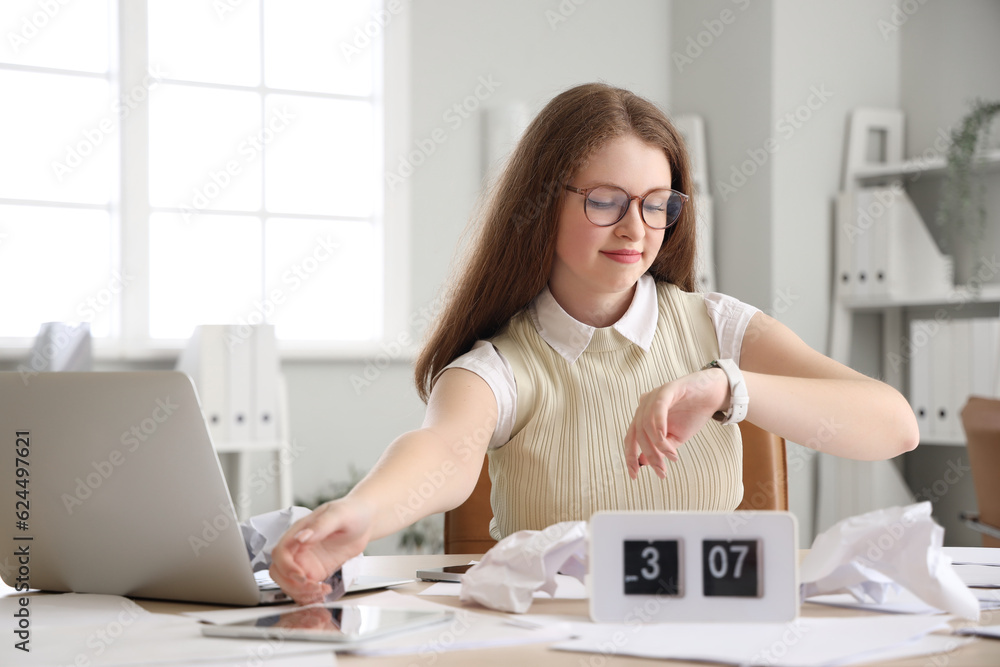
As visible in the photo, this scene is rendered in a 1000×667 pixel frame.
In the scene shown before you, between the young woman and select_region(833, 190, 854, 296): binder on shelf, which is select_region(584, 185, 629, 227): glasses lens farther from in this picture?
select_region(833, 190, 854, 296): binder on shelf

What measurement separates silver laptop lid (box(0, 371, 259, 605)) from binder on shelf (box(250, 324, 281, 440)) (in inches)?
76.3

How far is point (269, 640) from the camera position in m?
0.80

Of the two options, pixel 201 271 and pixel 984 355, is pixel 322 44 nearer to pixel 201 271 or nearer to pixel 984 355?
pixel 201 271

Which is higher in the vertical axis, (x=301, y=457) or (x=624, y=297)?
(x=624, y=297)

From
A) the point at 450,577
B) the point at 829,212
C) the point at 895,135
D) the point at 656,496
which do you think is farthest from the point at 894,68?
the point at 450,577

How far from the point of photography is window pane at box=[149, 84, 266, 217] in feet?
10.5

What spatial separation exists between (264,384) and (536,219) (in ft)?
5.75

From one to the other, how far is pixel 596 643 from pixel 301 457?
8.76 feet

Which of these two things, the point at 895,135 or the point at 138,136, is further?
the point at 895,135

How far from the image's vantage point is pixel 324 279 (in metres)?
3.47

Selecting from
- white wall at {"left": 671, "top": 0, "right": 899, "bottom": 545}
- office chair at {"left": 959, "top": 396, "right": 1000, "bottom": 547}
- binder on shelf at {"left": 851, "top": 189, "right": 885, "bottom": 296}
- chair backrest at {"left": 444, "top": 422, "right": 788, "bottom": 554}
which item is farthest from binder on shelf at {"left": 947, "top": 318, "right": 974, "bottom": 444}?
chair backrest at {"left": 444, "top": 422, "right": 788, "bottom": 554}

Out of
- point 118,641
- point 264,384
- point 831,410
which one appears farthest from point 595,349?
point 264,384

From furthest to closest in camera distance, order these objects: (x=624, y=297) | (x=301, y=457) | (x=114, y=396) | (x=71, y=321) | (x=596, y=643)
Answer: (x=301, y=457), (x=71, y=321), (x=624, y=297), (x=114, y=396), (x=596, y=643)

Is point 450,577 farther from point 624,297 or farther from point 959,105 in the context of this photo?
point 959,105
